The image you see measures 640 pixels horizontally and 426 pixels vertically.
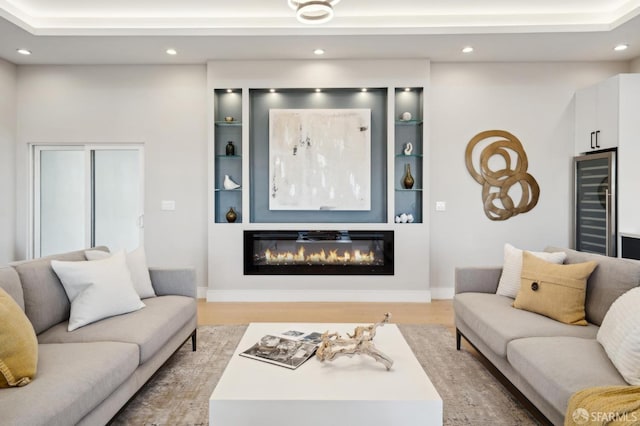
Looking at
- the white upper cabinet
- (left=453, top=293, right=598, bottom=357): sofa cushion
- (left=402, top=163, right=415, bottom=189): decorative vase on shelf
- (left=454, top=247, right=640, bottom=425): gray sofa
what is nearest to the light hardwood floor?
(left=454, top=247, right=640, bottom=425): gray sofa

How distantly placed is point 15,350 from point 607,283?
298cm

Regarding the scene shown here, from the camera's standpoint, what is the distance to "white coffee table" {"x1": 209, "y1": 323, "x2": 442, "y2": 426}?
58.9 inches

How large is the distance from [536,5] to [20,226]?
6229 mm

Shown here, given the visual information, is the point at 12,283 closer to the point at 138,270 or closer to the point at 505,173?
the point at 138,270

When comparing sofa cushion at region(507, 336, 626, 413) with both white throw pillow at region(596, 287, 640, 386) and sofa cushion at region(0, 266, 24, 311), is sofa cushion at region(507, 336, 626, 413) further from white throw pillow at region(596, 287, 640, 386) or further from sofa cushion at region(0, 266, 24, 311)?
sofa cushion at region(0, 266, 24, 311)

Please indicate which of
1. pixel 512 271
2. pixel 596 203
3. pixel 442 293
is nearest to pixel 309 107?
pixel 442 293

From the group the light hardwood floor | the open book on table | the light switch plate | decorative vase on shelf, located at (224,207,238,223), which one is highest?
the light switch plate

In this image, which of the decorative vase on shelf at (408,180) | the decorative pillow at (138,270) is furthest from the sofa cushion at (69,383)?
the decorative vase on shelf at (408,180)

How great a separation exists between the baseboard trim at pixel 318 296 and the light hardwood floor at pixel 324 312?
0.09 metres

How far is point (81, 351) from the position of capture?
1832mm

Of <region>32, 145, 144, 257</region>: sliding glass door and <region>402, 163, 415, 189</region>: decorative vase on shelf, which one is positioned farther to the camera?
<region>32, 145, 144, 257</region>: sliding glass door

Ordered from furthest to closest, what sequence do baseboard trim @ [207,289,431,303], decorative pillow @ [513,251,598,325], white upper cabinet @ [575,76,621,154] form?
1. baseboard trim @ [207,289,431,303]
2. white upper cabinet @ [575,76,621,154]
3. decorative pillow @ [513,251,598,325]

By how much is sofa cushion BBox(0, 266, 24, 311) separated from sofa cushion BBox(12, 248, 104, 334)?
7cm

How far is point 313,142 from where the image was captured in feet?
14.8
